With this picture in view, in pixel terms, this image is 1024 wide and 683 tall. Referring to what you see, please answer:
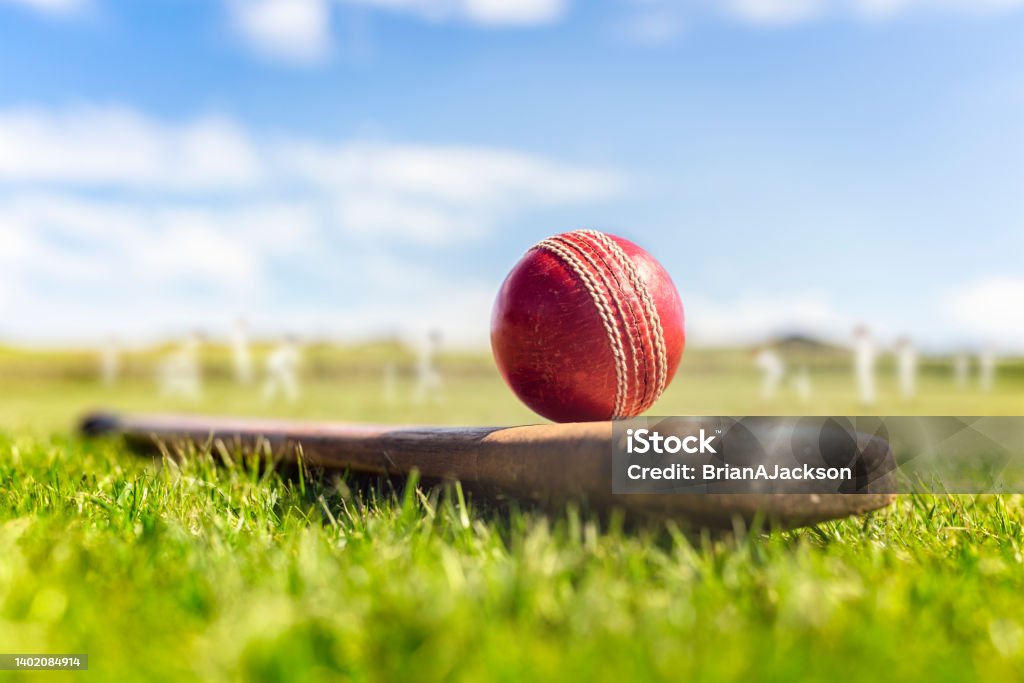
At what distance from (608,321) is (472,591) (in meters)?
1.56

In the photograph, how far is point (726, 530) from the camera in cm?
252

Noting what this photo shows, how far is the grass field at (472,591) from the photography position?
65.5 inches

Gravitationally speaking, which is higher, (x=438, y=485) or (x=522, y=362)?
(x=522, y=362)

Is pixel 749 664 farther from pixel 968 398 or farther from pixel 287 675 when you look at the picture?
pixel 968 398

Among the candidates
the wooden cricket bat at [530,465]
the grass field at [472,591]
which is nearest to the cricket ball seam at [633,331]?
→ the wooden cricket bat at [530,465]

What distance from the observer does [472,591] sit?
1.95 metres

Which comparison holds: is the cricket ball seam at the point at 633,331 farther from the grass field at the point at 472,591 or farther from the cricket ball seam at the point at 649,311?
the grass field at the point at 472,591

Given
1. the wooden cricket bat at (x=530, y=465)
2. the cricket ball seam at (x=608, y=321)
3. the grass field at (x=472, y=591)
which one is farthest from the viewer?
the cricket ball seam at (x=608, y=321)

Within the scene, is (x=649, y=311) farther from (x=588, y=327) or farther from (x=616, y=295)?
(x=588, y=327)

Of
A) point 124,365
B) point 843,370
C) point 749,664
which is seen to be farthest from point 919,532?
point 124,365

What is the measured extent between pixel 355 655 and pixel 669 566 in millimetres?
898

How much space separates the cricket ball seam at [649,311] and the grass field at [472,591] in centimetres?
90

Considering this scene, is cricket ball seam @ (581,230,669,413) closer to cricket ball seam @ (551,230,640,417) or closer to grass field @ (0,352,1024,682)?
cricket ball seam @ (551,230,640,417)

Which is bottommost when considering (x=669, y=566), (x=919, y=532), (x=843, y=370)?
(x=843, y=370)
